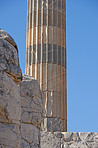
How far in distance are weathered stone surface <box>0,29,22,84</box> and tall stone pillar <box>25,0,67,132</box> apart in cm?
1002

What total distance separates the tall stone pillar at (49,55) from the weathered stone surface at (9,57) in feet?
32.9

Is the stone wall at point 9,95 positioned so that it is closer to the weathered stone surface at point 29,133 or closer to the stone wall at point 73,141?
the weathered stone surface at point 29,133

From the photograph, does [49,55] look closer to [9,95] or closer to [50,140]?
[50,140]

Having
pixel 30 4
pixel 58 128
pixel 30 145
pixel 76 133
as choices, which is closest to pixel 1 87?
pixel 30 145

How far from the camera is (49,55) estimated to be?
14328 mm

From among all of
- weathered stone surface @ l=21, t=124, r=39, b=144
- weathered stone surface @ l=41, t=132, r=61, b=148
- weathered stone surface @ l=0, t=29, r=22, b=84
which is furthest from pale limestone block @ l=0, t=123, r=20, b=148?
weathered stone surface @ l=41, t=132, r=61, b=148

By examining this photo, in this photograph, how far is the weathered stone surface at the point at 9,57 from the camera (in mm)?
3168

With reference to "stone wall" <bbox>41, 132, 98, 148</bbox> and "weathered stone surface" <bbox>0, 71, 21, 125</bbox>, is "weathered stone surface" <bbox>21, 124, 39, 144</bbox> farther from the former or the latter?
"stone wall" <bbox>41, 132, 98, 148</bbox>

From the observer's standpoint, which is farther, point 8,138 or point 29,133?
point 29,133

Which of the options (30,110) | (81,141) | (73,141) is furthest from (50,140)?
(30,110)

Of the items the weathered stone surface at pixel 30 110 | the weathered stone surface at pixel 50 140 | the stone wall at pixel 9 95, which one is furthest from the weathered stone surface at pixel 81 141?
the stone wall at pixel 9 95

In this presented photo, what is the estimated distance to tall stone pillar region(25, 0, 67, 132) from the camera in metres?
13.6

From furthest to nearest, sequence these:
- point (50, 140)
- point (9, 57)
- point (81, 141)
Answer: point (50, 140) < point (81, 141) < point (9, 57)

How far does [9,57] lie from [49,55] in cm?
1111
